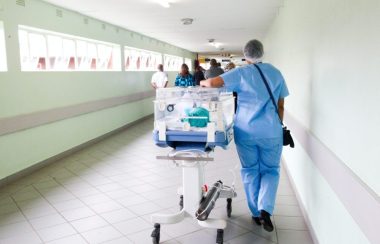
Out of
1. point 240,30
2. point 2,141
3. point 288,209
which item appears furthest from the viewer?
point 240,30

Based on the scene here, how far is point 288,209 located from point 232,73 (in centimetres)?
157

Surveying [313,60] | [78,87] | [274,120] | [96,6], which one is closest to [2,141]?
[78,87]

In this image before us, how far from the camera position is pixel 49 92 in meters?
5.19

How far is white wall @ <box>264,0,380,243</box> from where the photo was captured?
4.83ft

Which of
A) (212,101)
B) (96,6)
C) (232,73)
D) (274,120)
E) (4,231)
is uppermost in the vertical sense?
(96,6)

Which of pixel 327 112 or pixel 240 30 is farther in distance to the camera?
pixel 240 30

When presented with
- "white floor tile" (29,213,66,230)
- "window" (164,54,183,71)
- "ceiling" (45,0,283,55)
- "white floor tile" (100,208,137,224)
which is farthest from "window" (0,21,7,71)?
"window" (164,54,183,71)

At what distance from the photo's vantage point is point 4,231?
301 cm

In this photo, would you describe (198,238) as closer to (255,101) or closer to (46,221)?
(255,101)

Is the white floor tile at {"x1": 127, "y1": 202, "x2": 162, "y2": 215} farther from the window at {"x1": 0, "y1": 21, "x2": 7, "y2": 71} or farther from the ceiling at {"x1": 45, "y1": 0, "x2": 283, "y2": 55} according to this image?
the ceiling at {"x1": 45, "y1": 0, "x2": 283, "y2": 55}

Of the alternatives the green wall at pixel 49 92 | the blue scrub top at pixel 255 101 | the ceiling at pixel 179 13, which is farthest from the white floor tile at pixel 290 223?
→ the ceiling at pixel 179 13

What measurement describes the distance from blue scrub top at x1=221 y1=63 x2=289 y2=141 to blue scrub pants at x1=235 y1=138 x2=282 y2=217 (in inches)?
3.1

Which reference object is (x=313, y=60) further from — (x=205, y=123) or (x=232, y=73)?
(x=205, y=123)

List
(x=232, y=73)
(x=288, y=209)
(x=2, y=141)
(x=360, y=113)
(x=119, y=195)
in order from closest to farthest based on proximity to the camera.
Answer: (x=360, y=113) < (x=232, y=73) < (x=288, y=209) < (x=119, y=195) < (x=2, y=141)
